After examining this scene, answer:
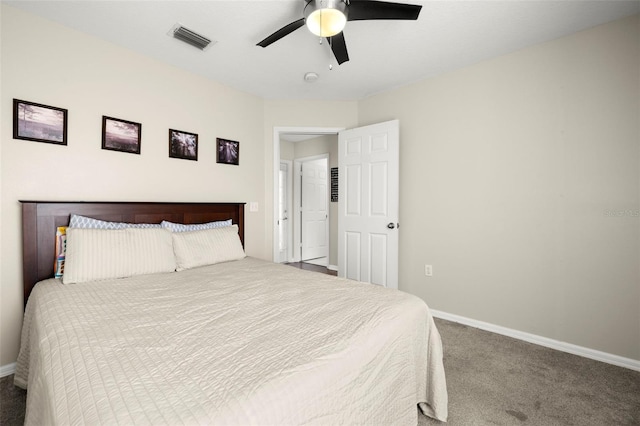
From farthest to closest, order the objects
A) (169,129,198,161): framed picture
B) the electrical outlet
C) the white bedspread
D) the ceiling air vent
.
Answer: the electrical outlet
(169,129,198,161): framed picture
the ceiling air vent
the white bedspread

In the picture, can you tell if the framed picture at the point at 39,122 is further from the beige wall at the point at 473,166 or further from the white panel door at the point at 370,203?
the white panel door at the point at 370,203

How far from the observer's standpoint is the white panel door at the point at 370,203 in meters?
3.13

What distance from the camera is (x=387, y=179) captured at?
3.15 meters

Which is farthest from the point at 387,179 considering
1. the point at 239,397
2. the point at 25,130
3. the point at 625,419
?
the point at 25,130

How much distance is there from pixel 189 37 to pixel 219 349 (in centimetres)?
235

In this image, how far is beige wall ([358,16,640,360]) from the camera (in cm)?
206

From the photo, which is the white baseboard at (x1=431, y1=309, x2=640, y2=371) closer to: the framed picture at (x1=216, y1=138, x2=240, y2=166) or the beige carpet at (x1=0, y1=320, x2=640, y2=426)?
the beige carpet at (x1=0, y1=320, x2=640, y2=426)

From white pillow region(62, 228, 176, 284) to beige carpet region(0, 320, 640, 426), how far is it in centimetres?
77

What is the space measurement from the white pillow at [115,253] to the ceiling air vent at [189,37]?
152 centimetres

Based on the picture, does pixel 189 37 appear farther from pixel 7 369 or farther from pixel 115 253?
pixel 7 369

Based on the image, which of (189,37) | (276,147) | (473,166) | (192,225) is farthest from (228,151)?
(473,166)

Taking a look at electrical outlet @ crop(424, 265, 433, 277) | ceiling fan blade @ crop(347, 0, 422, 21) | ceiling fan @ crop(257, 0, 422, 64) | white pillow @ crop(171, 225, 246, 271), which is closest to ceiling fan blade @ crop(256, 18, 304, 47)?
ceiling fan @ crop(257, 0, 422, 64)

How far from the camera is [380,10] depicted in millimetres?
1692

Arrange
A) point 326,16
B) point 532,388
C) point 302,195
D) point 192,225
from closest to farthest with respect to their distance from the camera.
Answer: point 326,16 → point 532,388 → point 192,225 → point 302,195
